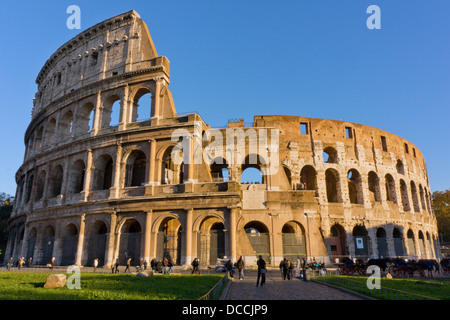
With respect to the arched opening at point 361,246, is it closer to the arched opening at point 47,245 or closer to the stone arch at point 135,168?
the stone arch at point 135,168

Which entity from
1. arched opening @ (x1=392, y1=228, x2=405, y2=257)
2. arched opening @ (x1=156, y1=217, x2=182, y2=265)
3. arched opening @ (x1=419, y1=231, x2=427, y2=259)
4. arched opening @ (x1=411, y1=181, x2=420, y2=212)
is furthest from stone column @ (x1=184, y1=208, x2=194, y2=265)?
arched opening @ (x1=411, y1=181, x2=420, y2=212)

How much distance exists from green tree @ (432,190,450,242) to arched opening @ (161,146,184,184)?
43481 mm

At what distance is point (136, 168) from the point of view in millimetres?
27156

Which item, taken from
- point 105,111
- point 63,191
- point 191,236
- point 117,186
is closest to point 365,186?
point 191,236

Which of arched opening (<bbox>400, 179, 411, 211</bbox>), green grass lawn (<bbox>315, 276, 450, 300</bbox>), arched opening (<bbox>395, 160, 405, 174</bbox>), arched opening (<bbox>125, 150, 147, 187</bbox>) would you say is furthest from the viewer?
arched opening (<bbox>395, 160, 405, 174</bbox>)

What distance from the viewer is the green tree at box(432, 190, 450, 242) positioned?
47125mm

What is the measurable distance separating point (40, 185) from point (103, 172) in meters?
9.19

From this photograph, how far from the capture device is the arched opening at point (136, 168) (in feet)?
81.1

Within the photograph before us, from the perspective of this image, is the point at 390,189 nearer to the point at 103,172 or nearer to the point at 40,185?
the point at 103,172

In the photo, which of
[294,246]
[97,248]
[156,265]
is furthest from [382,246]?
[97,248]

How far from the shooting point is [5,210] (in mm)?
44594

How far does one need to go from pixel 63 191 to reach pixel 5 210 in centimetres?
2621

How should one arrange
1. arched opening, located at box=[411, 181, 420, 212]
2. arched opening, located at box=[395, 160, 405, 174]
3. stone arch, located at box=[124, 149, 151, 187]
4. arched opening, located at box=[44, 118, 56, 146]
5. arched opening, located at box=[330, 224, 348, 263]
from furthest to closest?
arched opening, located at box=[411, 181, 420, 212] → arched opening, located at box=[395, 160, 405, 174] → arched opening, located at box=[44, 118, 56, 146] → arched opening, located at box=[330, 224, 348, 263] → stone arch, located at box=[124, 149, 151, 187]

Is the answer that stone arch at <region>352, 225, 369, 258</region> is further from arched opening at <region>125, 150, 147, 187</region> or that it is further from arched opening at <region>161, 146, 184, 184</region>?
arched opening at <region>125, 150, 147, 187</region>
